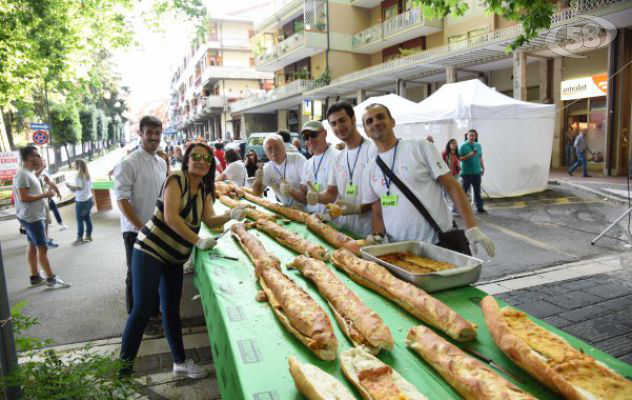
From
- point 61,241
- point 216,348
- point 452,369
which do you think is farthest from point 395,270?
point 61,241

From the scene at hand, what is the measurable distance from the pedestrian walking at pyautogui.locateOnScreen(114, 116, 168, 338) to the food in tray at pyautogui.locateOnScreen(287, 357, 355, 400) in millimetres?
3090

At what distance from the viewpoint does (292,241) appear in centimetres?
333

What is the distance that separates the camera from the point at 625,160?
14.7 m

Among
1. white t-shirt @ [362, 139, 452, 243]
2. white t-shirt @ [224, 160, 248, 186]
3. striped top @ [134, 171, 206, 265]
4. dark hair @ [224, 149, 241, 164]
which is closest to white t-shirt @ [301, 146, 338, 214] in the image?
white t-shirt @ [362, 139, 452, 243]

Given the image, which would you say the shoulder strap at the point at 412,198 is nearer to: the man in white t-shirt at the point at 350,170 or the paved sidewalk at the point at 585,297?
the man in white t-shirt at the point at 350,170

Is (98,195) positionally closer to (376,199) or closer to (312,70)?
(376,199)

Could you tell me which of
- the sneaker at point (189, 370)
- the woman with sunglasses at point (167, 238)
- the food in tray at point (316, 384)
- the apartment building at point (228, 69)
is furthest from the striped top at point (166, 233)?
the apartment building at point (228, 69)

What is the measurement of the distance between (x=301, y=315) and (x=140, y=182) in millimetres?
3017

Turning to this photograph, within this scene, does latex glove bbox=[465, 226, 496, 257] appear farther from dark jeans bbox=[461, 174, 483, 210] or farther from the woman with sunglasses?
dark jeans bbox=[461, 174, 483, 210]

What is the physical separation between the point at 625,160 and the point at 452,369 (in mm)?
17295

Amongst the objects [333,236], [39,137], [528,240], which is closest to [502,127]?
[528,240]

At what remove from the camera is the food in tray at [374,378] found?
4.41 ft

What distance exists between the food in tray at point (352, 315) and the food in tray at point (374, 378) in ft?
0.35

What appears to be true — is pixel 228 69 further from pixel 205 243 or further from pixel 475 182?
pixel 205 243
